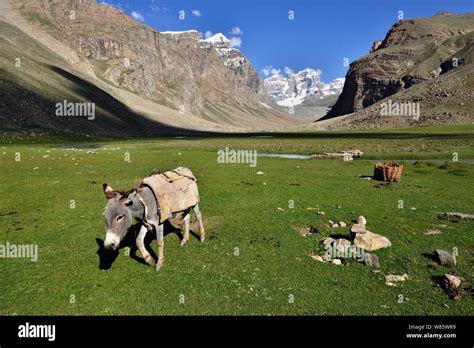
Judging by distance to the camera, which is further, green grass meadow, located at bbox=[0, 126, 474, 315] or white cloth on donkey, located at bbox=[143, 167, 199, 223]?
white cloth on donkey, located at bbox=[143, 167, 199, 223]

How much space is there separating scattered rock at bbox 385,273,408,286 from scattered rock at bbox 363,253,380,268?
0.76 m

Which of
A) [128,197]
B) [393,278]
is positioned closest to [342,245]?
[393,278]

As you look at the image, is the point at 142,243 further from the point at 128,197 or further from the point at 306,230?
the point at 306,230

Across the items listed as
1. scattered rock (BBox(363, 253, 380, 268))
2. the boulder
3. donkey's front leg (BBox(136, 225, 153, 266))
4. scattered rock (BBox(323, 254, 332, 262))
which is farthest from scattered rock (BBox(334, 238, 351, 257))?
donkey's front leg (BBox(136, 225, 153, 266))

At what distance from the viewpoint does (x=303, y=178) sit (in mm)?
34750

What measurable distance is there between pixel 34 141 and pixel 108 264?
104332 millimetres

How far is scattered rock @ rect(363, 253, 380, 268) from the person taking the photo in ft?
41.3

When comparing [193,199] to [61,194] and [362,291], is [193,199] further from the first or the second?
[61,194]

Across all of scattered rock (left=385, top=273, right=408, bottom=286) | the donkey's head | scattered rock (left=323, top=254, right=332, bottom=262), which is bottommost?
scattered rock (left=385, top=273, right=408, bottom=286)

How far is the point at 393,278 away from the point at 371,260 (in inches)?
45.7

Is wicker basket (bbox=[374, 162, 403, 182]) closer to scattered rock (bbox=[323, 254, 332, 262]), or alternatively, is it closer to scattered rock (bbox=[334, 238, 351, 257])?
scattered rock (bbox=[334, 238, 351, 257])

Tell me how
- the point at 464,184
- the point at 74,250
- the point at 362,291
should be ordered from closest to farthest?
the point at 362,291, the point at 74,250, the point at 464,184

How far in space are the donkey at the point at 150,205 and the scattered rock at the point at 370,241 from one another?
7.01 m
